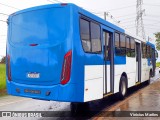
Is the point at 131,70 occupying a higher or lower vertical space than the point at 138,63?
lower

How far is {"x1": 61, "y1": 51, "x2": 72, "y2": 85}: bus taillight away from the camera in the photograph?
22.4 ft

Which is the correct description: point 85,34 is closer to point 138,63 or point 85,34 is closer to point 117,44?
point 117,44

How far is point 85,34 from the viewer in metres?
7.54

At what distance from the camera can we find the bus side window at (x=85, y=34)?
736cm

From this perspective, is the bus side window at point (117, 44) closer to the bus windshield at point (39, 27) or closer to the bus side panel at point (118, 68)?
the bus side panel at point (118, 68)

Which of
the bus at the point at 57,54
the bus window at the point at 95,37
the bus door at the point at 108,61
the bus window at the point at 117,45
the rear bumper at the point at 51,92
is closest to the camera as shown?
the rear bumper at the point at 51,92

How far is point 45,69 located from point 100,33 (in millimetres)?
2465

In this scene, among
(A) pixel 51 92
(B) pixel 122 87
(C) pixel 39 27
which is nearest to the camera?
(A) pixel 51 92

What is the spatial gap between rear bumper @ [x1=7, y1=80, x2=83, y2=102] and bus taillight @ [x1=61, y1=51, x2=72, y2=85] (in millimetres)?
160

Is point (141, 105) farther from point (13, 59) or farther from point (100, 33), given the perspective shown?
point (13, 59)

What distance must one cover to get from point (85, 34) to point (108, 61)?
2.31 metres

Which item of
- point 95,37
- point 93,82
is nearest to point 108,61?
point 95,37

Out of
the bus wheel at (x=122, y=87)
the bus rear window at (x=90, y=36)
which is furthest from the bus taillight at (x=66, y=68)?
the bus wheel at (x=122, y=87)

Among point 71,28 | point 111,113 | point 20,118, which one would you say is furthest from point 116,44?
point 20,118
